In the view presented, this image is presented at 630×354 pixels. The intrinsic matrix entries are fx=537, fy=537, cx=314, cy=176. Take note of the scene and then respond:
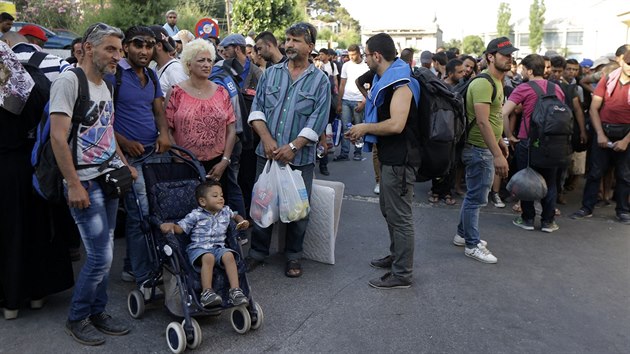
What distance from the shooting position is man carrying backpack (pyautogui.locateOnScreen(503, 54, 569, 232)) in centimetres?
621

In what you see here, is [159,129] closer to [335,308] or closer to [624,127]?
[335,308]

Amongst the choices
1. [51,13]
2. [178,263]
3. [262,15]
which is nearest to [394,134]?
[178,263]

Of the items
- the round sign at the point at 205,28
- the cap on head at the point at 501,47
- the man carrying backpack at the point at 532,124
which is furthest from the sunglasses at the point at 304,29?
the round sign at the point at 205,28

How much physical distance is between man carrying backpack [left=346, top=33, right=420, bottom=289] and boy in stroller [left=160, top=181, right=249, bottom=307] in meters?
1.23

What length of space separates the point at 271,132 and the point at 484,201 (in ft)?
7.19

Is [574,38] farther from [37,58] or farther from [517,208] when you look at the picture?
[37,58]

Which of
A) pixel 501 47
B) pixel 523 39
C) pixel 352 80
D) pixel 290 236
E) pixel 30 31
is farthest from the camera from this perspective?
pixel 523 39

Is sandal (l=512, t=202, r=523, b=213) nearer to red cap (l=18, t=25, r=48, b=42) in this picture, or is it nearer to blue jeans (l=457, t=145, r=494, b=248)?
blue jeans (l=457, t=145, r=494, b=248)

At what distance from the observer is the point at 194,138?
15.0ft

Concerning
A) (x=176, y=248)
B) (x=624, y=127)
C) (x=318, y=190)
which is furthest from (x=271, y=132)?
(x=624, y=127)

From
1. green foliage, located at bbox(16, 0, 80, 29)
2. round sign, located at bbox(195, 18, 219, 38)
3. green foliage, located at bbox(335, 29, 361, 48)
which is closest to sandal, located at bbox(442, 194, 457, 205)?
round sign, located at bbox(195, 18, 219, 38)

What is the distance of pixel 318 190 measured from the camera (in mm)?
4992

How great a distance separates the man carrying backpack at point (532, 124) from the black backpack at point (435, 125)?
7.17 feet

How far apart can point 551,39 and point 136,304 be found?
91.8 meters
